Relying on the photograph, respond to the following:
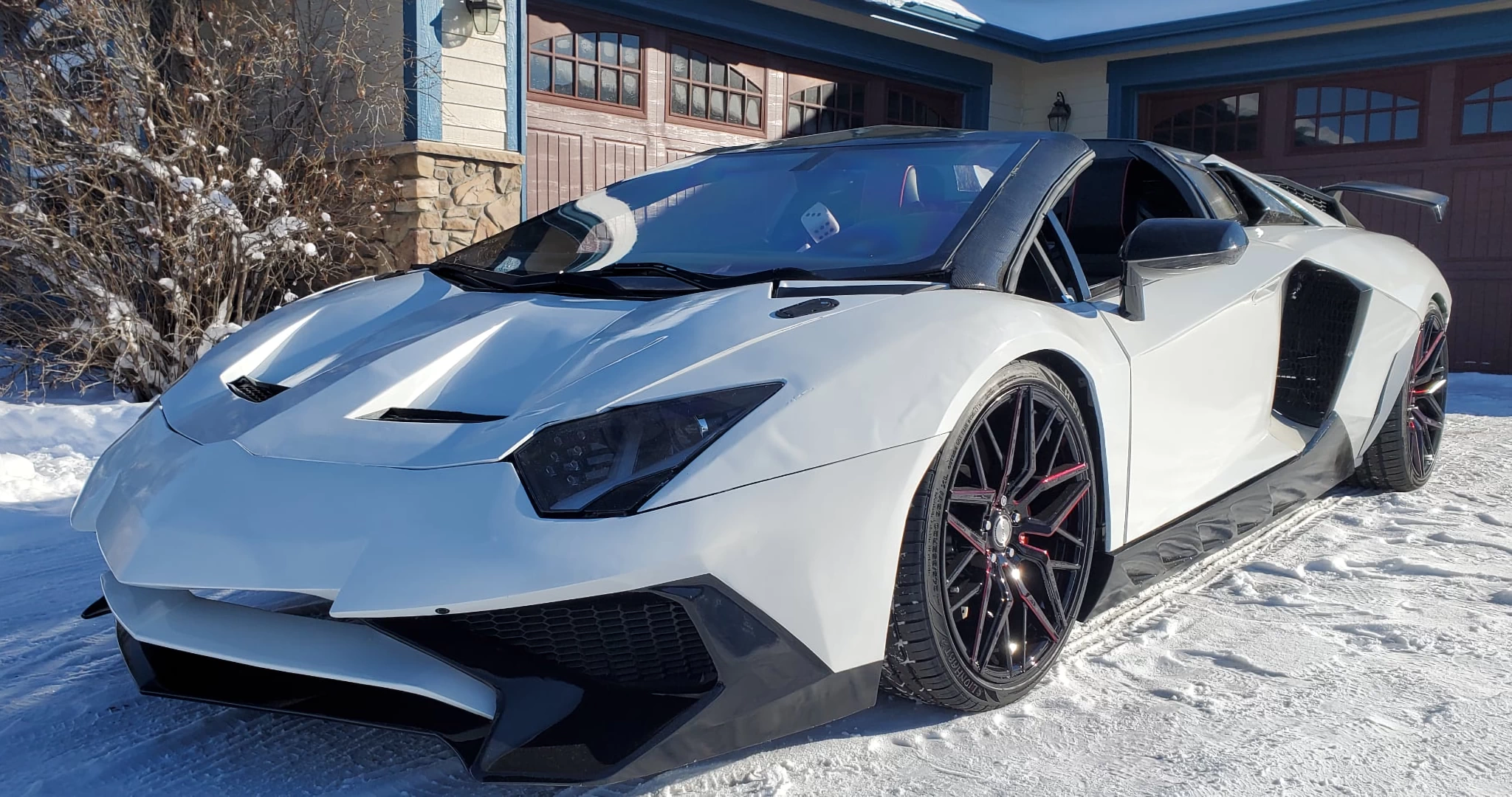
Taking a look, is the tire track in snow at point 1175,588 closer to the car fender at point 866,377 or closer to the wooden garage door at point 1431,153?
the car fender at point 866,377

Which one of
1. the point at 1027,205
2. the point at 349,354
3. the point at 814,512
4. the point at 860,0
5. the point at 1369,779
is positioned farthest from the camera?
the point at 860,0

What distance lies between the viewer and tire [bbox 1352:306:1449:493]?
413 centimetres

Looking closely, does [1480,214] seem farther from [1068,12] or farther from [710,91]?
[710,91]

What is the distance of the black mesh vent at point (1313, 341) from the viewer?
3.43 meters

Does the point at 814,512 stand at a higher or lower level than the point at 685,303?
lower

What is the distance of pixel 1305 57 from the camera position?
35.0ft

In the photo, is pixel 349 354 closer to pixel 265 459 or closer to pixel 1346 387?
pixel 265 459

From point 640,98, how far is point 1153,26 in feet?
17.2

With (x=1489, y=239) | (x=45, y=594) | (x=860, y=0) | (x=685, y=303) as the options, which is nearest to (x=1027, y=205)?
(x=685, y=303)

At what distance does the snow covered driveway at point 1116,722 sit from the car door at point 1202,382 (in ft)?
1.06

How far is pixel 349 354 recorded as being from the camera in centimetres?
223

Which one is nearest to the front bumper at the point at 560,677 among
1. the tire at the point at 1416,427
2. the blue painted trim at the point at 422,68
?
the tire at the point at 1416,427

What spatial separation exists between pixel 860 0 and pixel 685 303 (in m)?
8.52

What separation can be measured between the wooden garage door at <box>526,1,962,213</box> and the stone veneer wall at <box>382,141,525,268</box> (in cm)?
59
